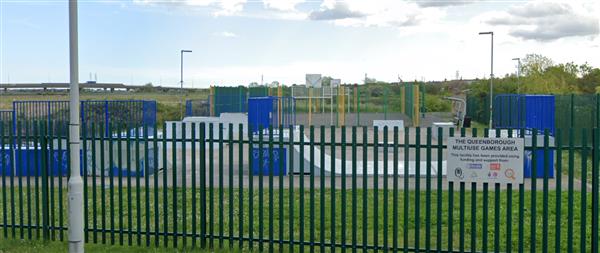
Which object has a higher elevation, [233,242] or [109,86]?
[109,86]

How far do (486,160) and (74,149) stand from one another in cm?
425

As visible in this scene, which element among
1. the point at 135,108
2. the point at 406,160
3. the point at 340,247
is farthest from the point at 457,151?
the point at 135,108

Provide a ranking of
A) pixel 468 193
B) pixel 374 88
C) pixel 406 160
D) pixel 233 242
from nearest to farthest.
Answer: pixel 406 160 → pixel 233 242 → pixel 468 193 → pixel 374 88

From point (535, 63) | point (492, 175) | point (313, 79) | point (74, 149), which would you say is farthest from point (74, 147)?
point (535, 63)

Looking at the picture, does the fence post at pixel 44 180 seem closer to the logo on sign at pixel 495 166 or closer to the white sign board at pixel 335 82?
the logo on sign at pixel 495 166

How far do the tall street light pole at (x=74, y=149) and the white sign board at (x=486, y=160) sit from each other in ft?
12.7

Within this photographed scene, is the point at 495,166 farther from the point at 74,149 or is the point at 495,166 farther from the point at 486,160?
the point at 74,149

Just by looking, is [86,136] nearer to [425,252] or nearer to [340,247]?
[340,247]

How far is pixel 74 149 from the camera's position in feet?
19.7

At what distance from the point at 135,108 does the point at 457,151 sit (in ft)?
65.8

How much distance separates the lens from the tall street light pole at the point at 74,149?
586 cm

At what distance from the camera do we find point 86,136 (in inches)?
293

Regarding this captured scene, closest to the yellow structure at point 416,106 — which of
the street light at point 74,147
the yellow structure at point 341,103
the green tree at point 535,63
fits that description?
the yellow structure at point 341,103

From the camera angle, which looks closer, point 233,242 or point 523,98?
point 233,242
